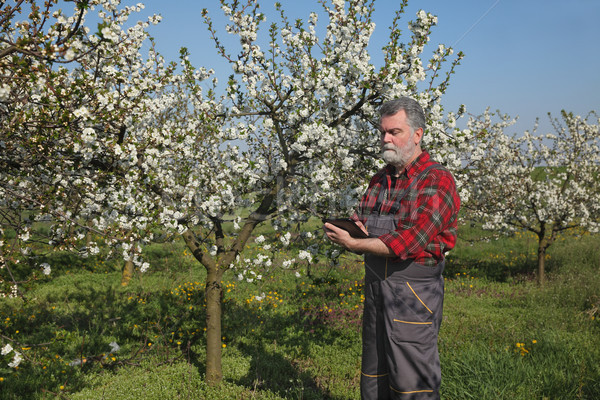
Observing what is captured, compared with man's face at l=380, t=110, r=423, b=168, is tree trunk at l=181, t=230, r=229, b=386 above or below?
below

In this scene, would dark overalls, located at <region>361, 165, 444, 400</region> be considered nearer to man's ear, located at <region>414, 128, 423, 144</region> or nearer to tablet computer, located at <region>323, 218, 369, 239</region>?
tablet computer, located at <region>323, 218, 369, 239</region>

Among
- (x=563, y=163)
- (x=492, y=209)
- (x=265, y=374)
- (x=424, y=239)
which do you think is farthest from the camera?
(x=563, y=163)

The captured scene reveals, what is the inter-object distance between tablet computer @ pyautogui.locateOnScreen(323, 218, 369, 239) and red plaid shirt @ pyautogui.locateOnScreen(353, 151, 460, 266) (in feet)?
0.95

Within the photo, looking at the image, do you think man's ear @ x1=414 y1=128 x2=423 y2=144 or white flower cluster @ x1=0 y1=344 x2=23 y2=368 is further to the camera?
white flower cluster @ x1=0 y1=344 x2=23 y2=368

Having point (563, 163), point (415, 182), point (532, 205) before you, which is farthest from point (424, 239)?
point (563, 163)

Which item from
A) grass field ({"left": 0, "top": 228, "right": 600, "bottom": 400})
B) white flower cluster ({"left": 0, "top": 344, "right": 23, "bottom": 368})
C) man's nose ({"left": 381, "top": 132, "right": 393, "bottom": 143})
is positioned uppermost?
man's nose ({"left": 381, "top": 132, "right": 393, "bottom": 143})

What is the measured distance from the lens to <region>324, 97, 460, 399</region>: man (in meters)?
2.94

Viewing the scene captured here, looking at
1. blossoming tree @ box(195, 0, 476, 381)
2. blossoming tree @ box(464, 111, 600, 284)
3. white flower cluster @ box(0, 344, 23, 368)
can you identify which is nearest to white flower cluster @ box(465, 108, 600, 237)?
blossoming tree @ box(464, 111, 600, 284)

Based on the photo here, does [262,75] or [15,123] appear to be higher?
[262,75]

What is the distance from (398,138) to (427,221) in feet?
2.42

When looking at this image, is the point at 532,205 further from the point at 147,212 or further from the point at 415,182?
the point at 147,212

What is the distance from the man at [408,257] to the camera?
294cm

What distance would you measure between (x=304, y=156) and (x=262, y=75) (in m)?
1.29

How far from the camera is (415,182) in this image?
122 inches
